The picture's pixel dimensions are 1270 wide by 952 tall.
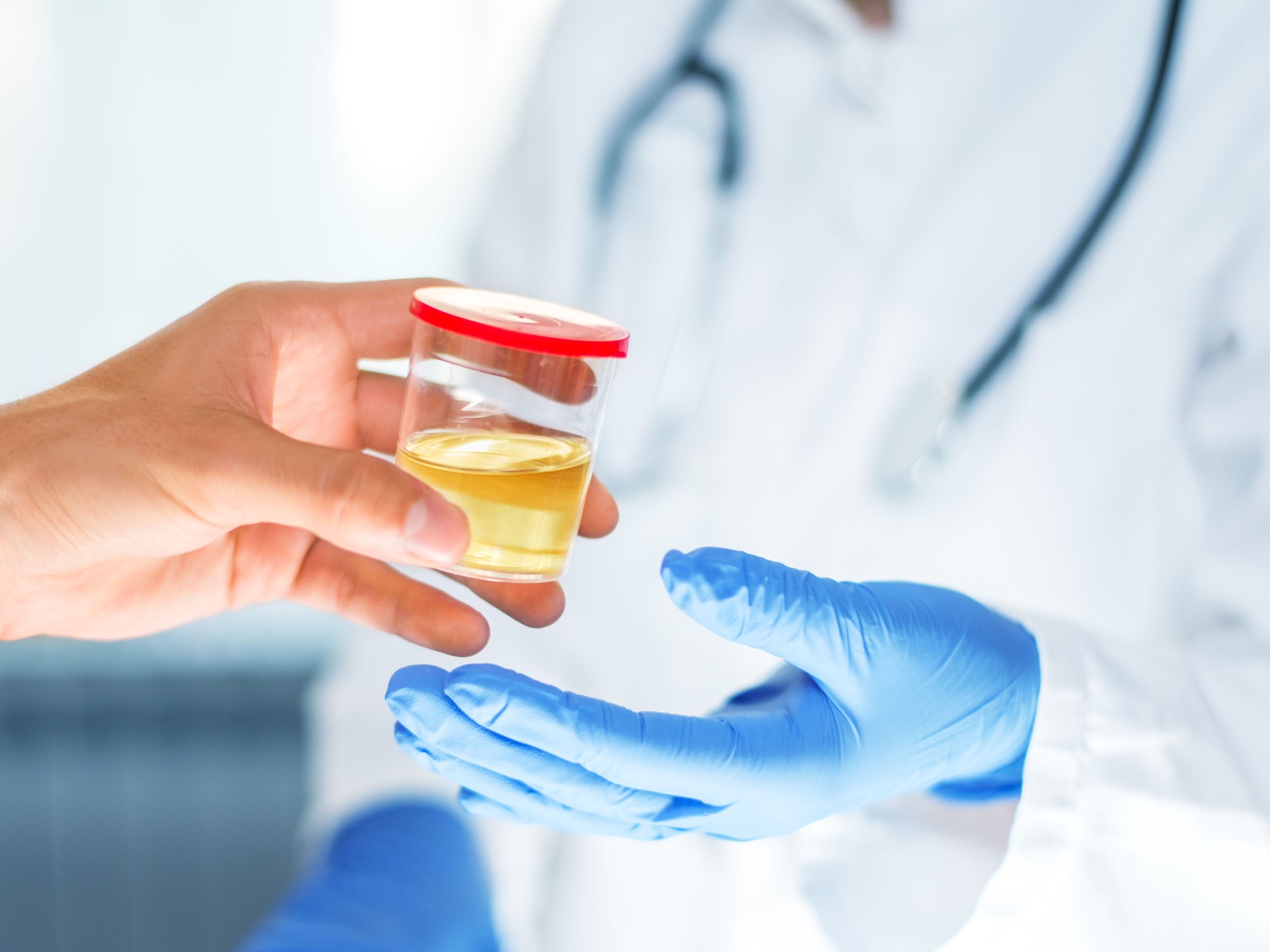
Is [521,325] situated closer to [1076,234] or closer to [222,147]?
[1076,234]

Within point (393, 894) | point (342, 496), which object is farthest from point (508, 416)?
point (393, 894)

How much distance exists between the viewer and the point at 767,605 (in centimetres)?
65

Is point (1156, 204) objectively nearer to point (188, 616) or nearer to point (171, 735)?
point (188, 616)

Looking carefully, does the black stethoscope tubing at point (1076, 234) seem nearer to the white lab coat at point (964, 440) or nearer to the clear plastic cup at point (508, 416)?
the white lab coat at point (964, 440)

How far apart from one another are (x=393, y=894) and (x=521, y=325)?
776 millimetres

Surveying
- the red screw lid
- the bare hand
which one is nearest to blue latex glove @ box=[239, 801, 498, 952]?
the bare hand

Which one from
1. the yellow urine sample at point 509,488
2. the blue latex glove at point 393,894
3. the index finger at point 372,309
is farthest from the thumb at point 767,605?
the blue latex glove at point 393,894

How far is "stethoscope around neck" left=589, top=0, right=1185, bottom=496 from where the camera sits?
38.4 inches

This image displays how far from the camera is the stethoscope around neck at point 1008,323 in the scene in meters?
0.98

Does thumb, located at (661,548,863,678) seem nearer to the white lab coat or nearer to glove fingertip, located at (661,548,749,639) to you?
glove fingertip, located at (661,548,749,639)

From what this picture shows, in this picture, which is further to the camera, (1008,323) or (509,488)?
(1008,323)

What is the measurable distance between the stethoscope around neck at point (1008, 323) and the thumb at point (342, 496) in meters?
0.60

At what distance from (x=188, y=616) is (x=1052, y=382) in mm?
885

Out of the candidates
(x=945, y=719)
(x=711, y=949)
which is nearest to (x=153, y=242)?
(x=711, y=949)
